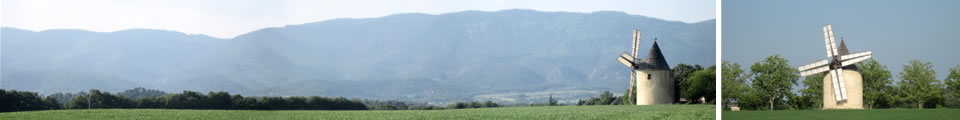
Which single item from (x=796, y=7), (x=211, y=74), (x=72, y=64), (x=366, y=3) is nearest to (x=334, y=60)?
(x=366, y=3)

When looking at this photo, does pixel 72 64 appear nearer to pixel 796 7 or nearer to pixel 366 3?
pixel 366 3

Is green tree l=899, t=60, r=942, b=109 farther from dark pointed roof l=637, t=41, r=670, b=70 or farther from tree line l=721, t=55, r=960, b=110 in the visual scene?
dark pointed roof l=637, t=41, r=670, b=70

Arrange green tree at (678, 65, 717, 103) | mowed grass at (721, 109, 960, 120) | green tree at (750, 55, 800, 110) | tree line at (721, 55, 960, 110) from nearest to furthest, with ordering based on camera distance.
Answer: mowed grass at (721, 109, 960, 120) → green tree at (678, 65, 717, 103) → tree line at (721, 55, 960, 110) → green tree at (750, 55, 800, 110)

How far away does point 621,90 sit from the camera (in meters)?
21.1

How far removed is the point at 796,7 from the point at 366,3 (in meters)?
7.73

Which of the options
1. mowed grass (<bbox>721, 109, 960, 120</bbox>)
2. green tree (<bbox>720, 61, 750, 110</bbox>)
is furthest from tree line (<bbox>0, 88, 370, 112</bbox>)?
mowed grass (<bbox>721, 109, 960, 120</bbox>)

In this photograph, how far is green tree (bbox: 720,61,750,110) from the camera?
595 inches

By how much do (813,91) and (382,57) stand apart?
11.6 m

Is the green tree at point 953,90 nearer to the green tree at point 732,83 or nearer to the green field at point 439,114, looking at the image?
the green tree at point 732,83

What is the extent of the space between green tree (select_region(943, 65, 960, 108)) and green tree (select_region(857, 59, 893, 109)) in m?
0.79

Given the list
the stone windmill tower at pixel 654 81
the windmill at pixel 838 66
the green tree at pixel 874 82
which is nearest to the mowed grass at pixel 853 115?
the windmill at pixel 838 66

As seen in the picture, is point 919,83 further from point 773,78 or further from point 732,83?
point 732,83

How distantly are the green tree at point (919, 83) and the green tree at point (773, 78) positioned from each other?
5.07ft

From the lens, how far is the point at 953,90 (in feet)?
47.7
